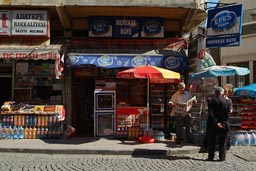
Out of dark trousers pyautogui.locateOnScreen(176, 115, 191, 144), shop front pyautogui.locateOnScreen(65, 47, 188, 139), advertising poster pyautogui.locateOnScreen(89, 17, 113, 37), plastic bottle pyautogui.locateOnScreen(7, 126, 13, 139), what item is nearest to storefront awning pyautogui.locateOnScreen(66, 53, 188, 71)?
shop front pyautogui.locateOnScreen(65, 47, 188, 139)

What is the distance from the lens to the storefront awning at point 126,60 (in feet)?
50.5

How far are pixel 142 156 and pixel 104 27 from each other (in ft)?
20.2

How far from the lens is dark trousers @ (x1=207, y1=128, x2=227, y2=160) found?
11.1 m

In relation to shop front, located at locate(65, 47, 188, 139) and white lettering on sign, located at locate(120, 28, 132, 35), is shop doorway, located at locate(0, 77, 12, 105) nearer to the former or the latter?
shop front, located at locate(65, 47, 188, 139)

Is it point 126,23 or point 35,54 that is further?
point 126,23

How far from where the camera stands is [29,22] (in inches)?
596

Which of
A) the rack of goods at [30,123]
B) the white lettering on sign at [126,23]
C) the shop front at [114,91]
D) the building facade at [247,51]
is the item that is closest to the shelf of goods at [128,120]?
the shop front at [114,91]

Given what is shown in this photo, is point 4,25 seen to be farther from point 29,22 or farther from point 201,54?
point 201,54

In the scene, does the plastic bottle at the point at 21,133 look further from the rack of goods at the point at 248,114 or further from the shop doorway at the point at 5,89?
the rack of goods at the point at 248,114

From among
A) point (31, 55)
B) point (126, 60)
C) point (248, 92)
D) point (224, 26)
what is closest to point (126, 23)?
point (126, 60)

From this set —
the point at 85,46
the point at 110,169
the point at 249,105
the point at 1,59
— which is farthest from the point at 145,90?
the point at 110,169

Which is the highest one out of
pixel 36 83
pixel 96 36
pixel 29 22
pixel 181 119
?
pixel 29 22

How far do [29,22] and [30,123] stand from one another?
11.2 ft

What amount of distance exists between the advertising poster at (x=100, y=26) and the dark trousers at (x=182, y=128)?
4900mm
